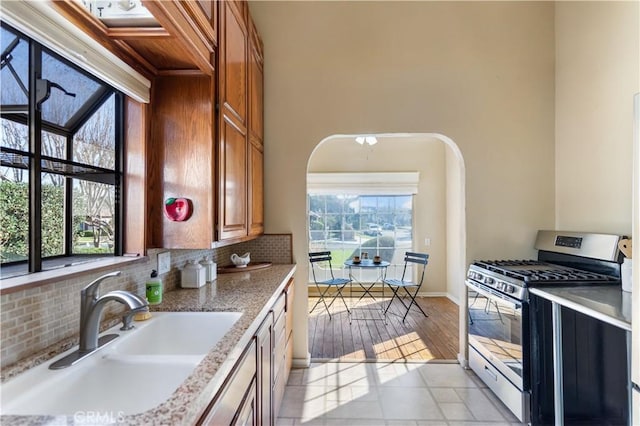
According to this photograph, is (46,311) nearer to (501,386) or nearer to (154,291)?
(154,291)

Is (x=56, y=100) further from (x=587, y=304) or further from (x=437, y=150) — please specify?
(x=437, y=150)

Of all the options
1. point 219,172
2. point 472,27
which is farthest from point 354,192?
point 219,172

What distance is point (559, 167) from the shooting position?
283 centimetres

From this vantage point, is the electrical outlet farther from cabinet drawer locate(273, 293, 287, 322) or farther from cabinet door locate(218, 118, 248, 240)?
cabinet drawer locate(273, 293, 287, 322)

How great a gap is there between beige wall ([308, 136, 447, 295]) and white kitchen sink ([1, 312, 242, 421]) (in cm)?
444

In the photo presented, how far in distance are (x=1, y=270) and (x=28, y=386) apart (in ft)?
1.25

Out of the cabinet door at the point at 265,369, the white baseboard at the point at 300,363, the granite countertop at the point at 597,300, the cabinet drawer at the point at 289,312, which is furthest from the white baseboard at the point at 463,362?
the cabinet door at the point at 265,369

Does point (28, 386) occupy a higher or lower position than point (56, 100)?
lower

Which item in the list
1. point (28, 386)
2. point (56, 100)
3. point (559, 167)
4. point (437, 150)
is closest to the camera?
point (28, 386)

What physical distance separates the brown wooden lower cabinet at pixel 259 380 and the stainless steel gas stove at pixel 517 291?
1.54m

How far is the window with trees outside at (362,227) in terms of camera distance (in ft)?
18.3

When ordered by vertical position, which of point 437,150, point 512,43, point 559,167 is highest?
point 512,43

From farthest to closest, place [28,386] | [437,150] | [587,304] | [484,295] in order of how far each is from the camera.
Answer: [437,150], [484,295], [587,304], [28,386]

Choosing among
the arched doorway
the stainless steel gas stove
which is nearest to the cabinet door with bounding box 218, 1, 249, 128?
the stainless steel gas stove
